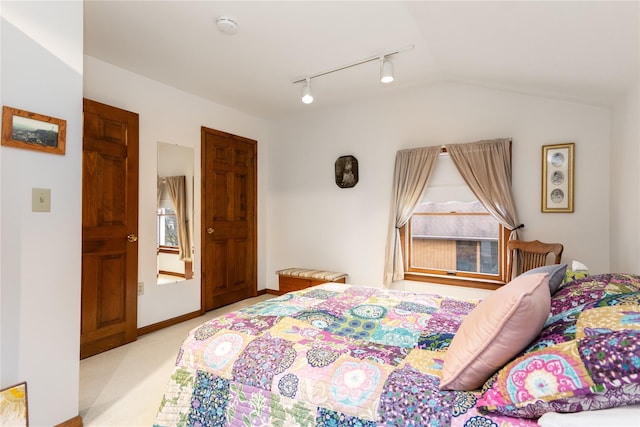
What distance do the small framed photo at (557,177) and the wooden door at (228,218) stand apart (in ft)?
11.6

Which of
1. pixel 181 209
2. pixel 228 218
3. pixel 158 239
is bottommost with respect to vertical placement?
pixel 158 239

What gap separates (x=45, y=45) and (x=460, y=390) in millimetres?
2525

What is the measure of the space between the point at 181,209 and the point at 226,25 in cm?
210

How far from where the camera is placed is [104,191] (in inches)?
119

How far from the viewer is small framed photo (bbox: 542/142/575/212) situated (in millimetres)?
3133

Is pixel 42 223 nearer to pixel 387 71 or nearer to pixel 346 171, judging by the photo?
pixel 387 71

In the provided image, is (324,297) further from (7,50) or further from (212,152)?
(212,152)

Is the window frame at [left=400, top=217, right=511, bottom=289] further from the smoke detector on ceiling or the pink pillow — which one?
the smoke detector on ceiling

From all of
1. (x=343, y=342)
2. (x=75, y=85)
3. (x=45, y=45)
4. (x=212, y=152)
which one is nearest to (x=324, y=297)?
(x=343, y=342)

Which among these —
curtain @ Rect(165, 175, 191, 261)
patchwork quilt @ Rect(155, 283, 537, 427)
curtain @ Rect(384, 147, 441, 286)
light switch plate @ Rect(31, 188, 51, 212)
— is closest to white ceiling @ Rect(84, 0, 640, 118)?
curtain @ Rect(384, 147, 441, 286)

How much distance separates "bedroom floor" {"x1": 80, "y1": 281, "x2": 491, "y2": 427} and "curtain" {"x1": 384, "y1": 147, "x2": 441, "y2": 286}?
2.88 feet

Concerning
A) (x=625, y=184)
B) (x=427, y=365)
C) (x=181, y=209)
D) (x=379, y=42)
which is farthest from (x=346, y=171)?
(x=427, y=365)

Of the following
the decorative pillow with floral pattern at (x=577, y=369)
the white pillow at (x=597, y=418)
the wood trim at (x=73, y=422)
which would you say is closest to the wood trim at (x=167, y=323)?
the wood trim at (x=73, y=422)

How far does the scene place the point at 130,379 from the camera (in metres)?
2.49
